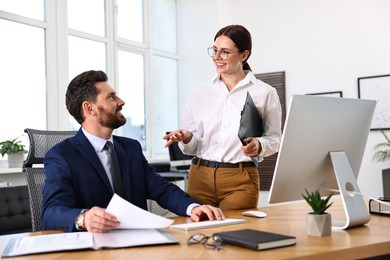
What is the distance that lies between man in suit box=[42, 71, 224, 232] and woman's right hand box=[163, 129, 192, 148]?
15cm

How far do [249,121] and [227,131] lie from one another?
0.19 metres

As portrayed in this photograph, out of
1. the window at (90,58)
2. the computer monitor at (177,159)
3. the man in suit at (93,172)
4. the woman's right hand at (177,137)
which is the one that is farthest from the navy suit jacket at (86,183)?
the computer monitor at (177,159)

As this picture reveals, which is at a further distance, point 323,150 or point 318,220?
point 323,150

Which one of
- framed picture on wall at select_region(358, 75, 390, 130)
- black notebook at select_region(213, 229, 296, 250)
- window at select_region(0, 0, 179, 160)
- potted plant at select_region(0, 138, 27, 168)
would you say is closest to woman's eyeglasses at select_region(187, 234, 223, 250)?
black notebook at select_region(213, 229, 296, 250)

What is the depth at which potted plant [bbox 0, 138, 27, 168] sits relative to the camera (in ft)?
14.7

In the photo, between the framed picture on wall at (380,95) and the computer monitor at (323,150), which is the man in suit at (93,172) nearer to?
the computer monitor at (323,150)

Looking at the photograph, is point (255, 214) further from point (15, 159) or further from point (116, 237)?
point (15, 159)

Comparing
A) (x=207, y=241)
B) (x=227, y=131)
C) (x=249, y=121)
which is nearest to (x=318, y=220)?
(x=207, y=241)

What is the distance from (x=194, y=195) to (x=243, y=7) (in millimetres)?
5048

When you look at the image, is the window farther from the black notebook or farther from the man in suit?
the black notebook

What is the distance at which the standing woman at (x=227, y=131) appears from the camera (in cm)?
226

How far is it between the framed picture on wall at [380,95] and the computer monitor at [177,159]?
7.65 ft

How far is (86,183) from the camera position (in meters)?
1.83

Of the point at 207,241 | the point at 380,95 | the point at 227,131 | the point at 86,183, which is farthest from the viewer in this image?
the point at 380,95
